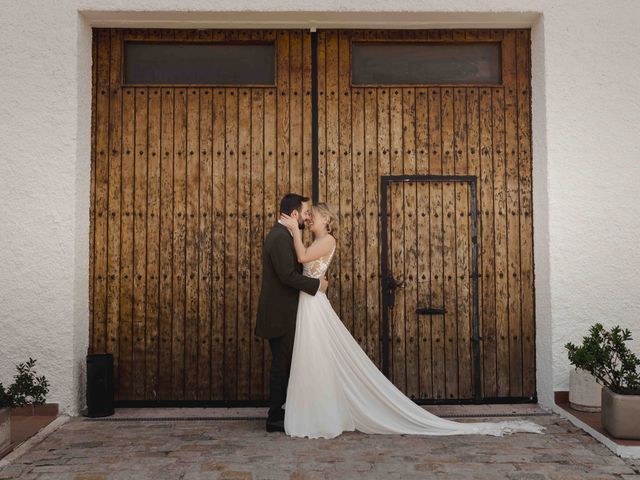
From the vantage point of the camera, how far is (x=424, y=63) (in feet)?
19.0

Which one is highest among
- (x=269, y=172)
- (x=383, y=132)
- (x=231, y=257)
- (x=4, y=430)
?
(x=383, y=132)

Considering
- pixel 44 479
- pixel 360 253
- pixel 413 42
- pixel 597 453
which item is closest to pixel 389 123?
pixel 413 42

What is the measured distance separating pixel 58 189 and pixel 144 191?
0.74m

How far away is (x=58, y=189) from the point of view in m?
5.26

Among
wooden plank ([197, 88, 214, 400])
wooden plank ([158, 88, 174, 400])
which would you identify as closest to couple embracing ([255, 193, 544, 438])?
wooden plank ([197, 88, 214, 400])

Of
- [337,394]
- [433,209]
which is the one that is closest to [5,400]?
[337,394]

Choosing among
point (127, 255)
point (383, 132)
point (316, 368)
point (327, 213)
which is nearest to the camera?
point (316, 368)

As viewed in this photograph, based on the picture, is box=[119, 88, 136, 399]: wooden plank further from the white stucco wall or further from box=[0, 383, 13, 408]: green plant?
box=[0, 383, 13, 408]: green plant

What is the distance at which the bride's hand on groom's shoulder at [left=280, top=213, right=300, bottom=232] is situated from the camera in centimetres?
492

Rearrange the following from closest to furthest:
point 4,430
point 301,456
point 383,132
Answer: point 301,456, point 4,430, point 383,132

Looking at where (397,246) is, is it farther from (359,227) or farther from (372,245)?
(359,227)

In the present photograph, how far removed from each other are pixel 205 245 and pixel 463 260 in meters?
2.42

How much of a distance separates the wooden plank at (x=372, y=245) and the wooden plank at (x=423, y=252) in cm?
38

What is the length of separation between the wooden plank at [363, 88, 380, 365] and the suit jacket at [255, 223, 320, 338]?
938mm
